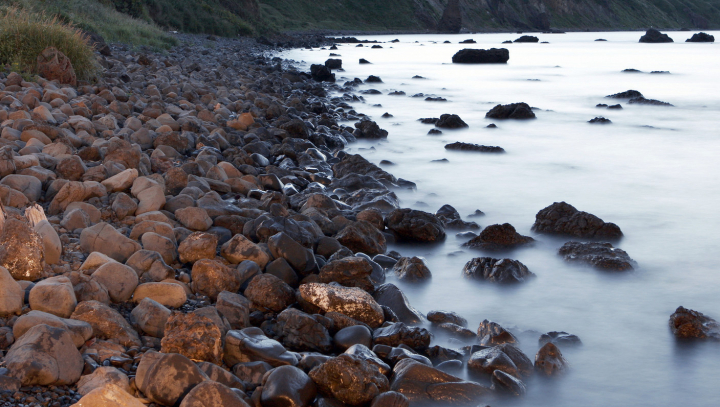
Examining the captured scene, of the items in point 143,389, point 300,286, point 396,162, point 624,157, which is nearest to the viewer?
point 143,389

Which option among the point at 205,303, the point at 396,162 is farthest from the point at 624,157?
the point at 205,303

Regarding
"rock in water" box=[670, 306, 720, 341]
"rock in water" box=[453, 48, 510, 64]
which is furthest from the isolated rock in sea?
"rock in water" box=[453, 48, 510, 64]

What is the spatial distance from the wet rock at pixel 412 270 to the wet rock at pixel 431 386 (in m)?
1.45

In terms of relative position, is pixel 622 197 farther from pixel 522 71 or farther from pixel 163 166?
pixel 522 71

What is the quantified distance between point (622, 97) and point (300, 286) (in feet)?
51.7

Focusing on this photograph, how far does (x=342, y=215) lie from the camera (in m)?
4.92

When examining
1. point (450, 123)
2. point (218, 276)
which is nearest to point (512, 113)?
point (450, 123)

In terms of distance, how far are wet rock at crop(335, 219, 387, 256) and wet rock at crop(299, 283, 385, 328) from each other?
43.7 inches

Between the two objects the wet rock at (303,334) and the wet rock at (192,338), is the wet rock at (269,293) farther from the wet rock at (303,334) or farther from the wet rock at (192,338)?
the wet rock at (192,338)

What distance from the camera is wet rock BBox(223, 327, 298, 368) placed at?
263cm

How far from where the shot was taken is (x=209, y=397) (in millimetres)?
2107

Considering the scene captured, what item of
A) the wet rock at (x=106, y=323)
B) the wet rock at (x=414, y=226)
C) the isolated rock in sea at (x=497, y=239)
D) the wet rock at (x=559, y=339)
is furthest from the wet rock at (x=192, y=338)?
the isolated rock in sea at (x=497, y=239)

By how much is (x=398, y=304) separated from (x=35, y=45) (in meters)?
7.14

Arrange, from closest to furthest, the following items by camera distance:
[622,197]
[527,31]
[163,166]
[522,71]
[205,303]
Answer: [205,303] → [163,166] → [622,197] → [522,71] → [527,31]
